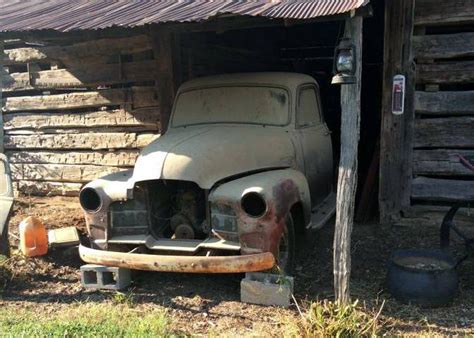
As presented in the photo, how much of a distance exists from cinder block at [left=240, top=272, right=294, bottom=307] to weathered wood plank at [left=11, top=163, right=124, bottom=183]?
4.02 meters

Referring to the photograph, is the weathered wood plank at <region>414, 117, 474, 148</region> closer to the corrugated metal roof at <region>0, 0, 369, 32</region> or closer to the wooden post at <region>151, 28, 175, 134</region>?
the corrugated metal roof at <region>0, 0, 369, 32</region>

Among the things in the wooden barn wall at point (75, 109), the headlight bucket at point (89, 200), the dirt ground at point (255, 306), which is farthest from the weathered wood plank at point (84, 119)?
the headlight bucket at point (89, 200)

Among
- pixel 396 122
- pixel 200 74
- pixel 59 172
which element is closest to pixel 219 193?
pixel 396 122

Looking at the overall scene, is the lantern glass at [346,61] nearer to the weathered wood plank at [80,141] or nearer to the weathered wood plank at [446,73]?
the weathered wood plank at [446,73]

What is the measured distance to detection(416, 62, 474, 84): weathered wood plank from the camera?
620cm

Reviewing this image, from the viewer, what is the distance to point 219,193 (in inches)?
183

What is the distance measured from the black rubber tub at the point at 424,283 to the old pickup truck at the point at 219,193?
3.21 feet

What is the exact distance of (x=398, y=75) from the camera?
6281 mm

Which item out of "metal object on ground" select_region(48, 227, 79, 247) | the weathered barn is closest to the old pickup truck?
the weathered barn

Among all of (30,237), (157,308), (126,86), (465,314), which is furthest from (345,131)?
(126,86)

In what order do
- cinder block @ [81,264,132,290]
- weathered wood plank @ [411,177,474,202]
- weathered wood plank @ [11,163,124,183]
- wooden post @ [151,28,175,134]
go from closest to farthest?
cinder block @ [81,264,132,290] → weathered wood plank @ [411,177,474,202] → wooden post @ [151,28,175,134] → weathered wood plank @ [11,163,124,183]

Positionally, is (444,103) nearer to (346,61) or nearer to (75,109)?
(346,61)

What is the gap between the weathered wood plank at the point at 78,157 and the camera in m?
8.04

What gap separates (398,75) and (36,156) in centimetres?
590
